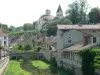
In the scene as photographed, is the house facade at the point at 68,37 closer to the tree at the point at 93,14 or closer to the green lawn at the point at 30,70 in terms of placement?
the green lawn at the point at 30,70

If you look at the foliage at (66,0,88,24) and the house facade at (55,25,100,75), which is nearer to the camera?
the house facade at (55,25,100,75)

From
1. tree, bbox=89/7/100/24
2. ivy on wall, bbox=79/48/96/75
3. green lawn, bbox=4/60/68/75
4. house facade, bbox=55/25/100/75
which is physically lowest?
green lawn, bbox=4/60/68/75

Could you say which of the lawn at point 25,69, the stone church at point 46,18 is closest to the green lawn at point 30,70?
the lawn at point 25,69

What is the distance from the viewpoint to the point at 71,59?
44.1 m

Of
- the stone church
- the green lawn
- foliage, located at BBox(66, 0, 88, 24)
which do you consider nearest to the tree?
foliage, located at BBox(66, 0, 88, 24)

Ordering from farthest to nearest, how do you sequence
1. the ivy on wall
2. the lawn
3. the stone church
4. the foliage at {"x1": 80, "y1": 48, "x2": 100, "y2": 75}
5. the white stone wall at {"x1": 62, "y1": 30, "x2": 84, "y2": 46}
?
the stone church → the white stone wall at {"x1": 62, "y1": 30, "x2": 84, "y2": 46} → the lawn → the ivy on wall → the foliage at {"x1": 80, "y1": 48, "x2": 100, "y2": 75}

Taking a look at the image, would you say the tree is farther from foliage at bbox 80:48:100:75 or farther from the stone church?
foliage at bbox 80:48:100:75

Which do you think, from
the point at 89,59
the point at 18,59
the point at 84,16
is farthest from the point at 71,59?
the point at 84,16

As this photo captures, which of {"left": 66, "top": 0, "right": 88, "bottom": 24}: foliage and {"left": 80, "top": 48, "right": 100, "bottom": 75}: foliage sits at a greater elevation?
{"left": 66, "top": 0, "right": 88, "bottom": 24}: foliage

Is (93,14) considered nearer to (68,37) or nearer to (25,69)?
(68,37)

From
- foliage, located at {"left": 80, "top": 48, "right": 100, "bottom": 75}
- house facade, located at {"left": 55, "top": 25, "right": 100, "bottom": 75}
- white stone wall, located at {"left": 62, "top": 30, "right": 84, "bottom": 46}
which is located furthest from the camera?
white stone wall, located at {"left": 62, "top": 30, "right": 84, "bottom": 46}

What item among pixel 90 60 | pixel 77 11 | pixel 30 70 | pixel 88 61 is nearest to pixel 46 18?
pixel 77 11

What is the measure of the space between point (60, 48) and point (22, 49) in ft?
113

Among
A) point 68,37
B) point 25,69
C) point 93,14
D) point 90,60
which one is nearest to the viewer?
point 90,60
